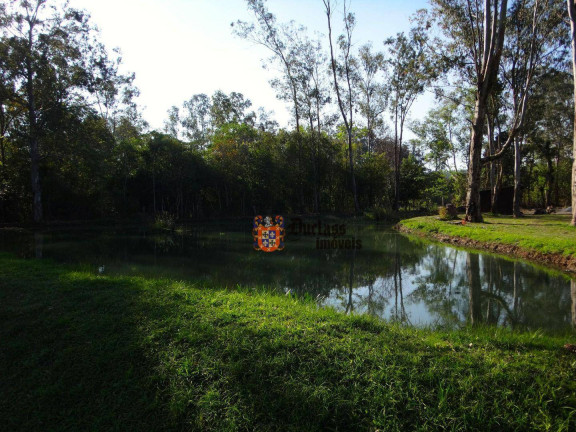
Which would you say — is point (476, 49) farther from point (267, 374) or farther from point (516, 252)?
point (267, 374)

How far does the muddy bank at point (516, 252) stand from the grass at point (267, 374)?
429 cm

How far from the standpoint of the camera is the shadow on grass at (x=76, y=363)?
7.59 feet

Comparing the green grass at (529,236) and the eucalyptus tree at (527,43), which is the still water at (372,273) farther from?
the eucalyptus tree at (527,43)

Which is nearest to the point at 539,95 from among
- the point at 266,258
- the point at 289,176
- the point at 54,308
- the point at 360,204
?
the point at 360,204

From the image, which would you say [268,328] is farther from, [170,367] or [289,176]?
[289,176]

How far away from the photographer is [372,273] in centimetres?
716

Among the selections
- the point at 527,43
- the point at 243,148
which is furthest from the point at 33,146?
the point at 527,43

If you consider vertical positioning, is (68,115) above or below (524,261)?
above

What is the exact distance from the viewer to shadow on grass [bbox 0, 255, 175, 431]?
231 cm

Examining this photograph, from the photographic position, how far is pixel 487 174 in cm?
2811

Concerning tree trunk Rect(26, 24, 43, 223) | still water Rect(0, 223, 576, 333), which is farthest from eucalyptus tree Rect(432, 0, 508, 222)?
tree trunk Rect(26, 24, 43, 223)

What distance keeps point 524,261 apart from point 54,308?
8947 millimetres

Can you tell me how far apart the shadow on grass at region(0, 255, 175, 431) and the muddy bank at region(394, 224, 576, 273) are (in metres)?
7.72

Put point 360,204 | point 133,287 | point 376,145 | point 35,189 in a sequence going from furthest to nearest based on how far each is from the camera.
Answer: point 376,145 < point 360,204 < point 35,189 < point 133,287
